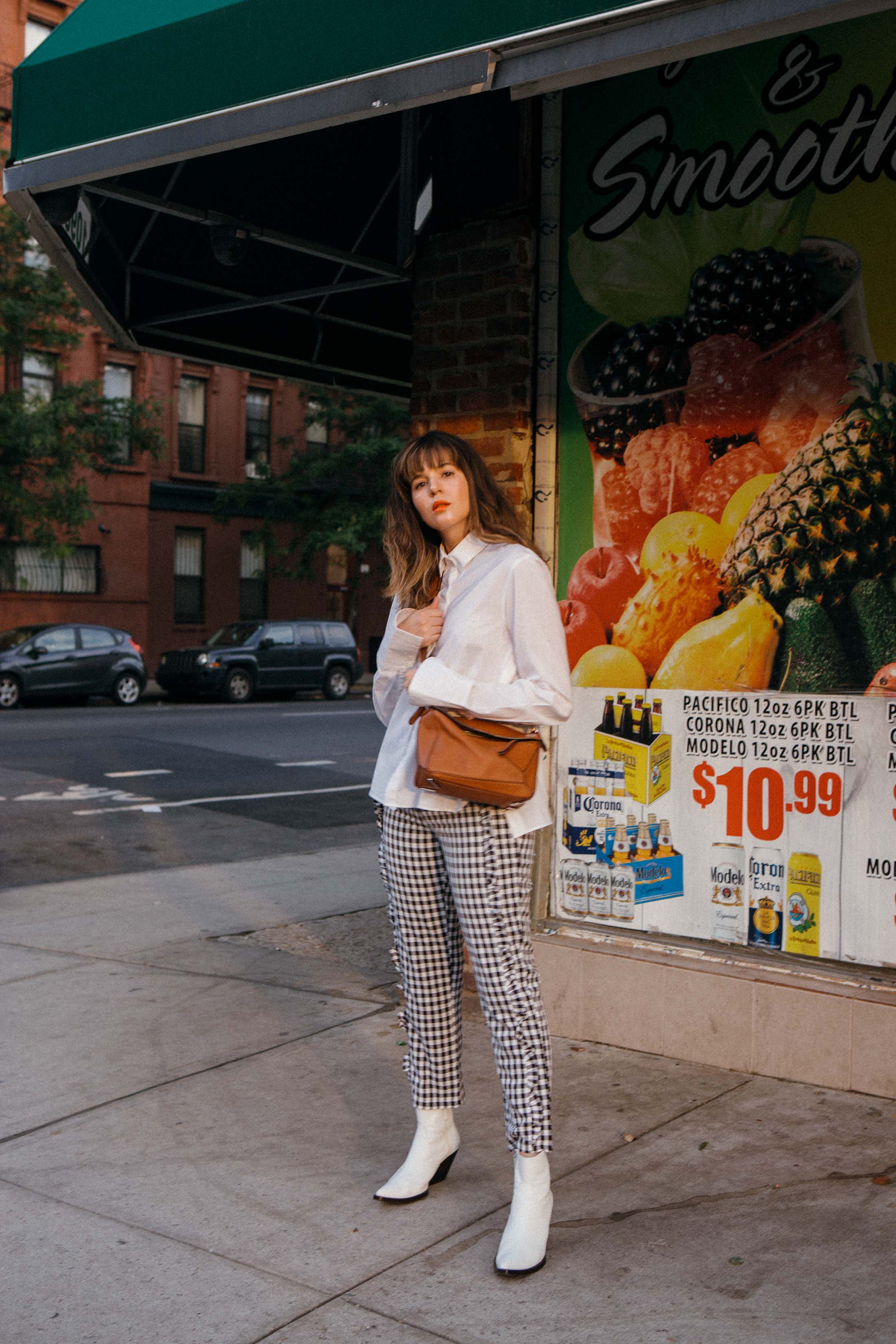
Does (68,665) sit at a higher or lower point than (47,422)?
lower

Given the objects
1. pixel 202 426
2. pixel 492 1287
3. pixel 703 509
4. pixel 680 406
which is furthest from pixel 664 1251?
pixel 202 426

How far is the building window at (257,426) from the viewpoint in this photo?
1405 inches

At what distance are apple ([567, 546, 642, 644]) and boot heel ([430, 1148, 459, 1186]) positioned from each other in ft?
6.59

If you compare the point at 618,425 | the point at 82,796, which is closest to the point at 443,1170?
the point at 618,425

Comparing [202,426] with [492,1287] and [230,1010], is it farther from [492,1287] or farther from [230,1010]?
[492,1287]

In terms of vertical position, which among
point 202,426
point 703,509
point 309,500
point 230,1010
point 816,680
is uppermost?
point 202,426

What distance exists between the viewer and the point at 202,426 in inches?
1387

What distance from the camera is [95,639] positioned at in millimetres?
24469

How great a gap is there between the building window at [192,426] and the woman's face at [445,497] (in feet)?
106

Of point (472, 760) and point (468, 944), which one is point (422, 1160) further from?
point (472, 760)

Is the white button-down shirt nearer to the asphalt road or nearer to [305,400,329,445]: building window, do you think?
the asphalt road

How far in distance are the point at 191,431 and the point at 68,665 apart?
13024 mm

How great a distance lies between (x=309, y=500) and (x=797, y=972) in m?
28.4

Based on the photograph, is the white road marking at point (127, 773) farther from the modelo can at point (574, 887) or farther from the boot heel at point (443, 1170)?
the boot heel at point (443, 1170)
